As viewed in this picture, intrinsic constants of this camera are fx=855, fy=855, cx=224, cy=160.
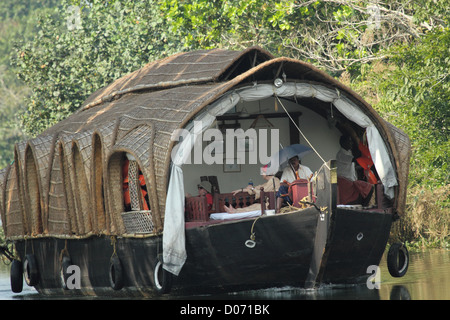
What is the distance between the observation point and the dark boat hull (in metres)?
8.25

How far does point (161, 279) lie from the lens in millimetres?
8656

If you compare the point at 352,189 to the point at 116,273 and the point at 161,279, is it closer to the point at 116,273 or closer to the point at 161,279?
the point at 161,279

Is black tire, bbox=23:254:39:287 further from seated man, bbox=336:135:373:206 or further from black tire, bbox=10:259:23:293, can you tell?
seated man, bbox=336:135:373:206

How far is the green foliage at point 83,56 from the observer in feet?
57.7

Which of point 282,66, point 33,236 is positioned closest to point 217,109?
point 282,66

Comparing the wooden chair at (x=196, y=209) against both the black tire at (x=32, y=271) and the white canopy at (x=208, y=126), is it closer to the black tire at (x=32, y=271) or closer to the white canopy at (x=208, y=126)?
the white canopy at (x=208, y=126)

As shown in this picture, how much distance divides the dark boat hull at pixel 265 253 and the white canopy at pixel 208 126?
0.82 ft

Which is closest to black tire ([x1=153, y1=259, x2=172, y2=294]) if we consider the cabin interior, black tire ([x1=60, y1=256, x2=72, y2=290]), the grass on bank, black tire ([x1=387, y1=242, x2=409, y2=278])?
black tire ([x1=60, y1=256, x2=72, y2=290])

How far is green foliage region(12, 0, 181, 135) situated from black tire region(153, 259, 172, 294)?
363 inches

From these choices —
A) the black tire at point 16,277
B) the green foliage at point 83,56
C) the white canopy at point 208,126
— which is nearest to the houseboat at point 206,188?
the white canopy at point 208,126

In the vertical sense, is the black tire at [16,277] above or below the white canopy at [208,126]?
below

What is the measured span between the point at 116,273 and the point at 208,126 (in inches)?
77.9

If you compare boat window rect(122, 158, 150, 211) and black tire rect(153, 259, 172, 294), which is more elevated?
boat window rect(122, 158, 150, 211)
